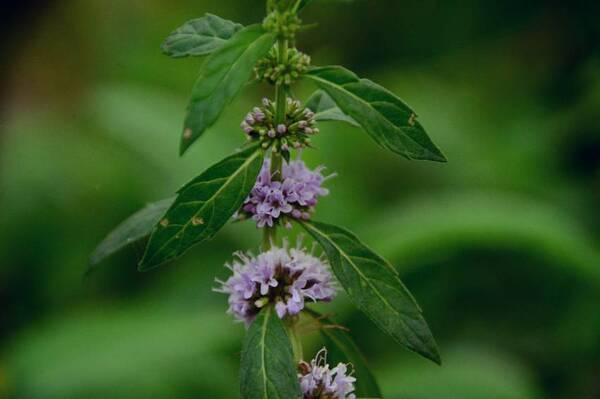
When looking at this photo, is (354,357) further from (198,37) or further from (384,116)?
(198,37)

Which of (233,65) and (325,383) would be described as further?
(325,383)

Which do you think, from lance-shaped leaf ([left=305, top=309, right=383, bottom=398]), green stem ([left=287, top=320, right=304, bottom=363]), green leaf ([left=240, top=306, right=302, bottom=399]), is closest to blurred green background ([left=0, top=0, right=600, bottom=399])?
lance-shaped leaf ([left=305, top=309, right=383, bottom=398])

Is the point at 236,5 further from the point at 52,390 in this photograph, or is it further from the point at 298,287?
the point at 298,287

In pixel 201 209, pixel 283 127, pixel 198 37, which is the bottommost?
pixel 201 209

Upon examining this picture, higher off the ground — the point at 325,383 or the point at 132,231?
the point at 132,231

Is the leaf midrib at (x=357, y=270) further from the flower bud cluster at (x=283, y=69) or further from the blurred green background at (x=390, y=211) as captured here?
the blurred green background at (x=390, y=211)

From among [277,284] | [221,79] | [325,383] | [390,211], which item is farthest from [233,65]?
[390,211]
